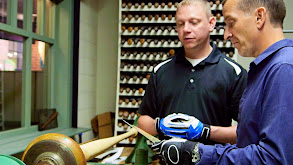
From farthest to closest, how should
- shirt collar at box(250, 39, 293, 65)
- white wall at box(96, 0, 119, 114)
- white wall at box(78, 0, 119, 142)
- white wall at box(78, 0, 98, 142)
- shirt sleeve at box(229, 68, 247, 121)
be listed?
white wall at box(96, 0, 119, 114)
white wall at box(78, 0, 119, 142)
white wall at box(78, 0, 98, 142)
shirt sleeve at box(229, 68, 247, 121)
shirt collar at box(250, 39, 293, 65)

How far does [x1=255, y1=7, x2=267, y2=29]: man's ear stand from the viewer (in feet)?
3.15

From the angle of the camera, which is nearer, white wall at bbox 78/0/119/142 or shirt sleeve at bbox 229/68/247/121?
shirt sleeve at bbox 229/68/247/121

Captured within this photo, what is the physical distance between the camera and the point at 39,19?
10.5 feet

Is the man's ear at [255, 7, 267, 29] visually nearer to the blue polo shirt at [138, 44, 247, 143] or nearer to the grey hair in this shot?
the grey hair

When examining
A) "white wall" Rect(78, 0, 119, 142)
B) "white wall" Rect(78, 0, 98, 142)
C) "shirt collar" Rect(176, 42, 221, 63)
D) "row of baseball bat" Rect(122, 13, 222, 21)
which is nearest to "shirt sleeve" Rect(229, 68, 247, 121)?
"shirt collar" Rect(176, 42, 221, 63)

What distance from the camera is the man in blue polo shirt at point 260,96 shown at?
80 cm

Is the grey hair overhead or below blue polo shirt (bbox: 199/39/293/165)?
overhead

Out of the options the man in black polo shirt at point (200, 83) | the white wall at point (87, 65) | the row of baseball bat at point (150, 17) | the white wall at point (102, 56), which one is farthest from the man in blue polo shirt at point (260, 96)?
the white wall at point (102, 56)

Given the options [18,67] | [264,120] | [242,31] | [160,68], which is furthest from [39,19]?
[264,120]

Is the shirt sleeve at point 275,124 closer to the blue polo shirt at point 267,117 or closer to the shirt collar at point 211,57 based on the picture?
the blue polo shirt at point 267,117

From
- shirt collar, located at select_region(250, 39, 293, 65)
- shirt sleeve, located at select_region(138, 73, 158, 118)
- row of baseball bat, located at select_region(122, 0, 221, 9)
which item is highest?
row of baseball bat, located at select_region(122, 0, 221, 9)

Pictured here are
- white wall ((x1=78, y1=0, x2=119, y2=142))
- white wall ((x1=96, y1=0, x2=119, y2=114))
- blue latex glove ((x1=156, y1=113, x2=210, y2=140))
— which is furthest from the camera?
white wall ((x1=96, y1=0, x2=119, y2=114))

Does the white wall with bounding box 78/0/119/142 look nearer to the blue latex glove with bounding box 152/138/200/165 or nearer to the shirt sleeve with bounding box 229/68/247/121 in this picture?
the shirt sleeve with bounding box 229/68/247/121

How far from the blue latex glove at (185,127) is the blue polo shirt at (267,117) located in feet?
1.35
